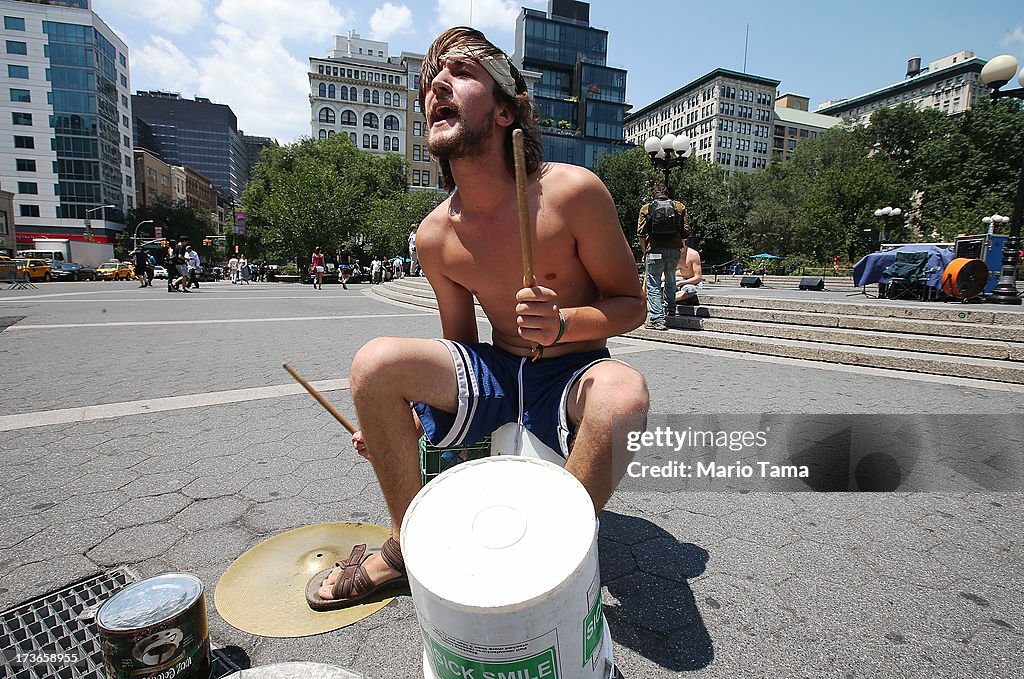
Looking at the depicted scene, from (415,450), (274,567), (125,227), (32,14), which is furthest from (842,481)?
(32,14)

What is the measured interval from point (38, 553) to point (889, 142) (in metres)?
62.4

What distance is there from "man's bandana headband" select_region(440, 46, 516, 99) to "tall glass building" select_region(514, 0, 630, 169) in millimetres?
74903

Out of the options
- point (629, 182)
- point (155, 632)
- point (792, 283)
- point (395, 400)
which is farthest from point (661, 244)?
point (629, 182)

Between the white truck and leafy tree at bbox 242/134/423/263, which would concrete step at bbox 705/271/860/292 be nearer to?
leafy tree at bbox 242/134/423/263

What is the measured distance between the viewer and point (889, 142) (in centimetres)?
4828

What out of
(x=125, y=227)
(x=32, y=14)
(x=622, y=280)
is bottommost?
(x=622, y=280)

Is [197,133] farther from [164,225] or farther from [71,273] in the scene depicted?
[71,273]

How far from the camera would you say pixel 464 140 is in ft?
5.43

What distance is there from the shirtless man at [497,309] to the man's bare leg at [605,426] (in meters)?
0.02

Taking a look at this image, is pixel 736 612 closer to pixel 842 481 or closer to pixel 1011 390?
pixel 842 481

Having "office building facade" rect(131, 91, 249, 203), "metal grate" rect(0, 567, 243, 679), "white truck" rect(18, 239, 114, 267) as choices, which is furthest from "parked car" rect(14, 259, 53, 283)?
"office building facade" rect(131, 91, 249, 203)

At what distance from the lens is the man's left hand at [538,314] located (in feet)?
4.72

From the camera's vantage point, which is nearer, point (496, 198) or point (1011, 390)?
point (496, 198)

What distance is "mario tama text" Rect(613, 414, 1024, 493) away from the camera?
2.57m
